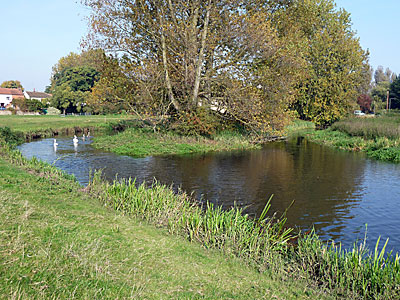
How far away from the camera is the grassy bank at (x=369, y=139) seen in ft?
87.1

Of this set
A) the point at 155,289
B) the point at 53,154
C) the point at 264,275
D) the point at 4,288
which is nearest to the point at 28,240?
the point at 4,288

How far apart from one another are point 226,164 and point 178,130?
8.76m

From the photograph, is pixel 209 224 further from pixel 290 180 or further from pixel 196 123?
pixel 196 123

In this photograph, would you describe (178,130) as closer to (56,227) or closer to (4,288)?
(56,227)

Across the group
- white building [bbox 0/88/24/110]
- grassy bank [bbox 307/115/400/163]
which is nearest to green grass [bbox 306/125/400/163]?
grassy bank [bbox 307/115/400/163]

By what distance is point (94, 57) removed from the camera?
31.0 m

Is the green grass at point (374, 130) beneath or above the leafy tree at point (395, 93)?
beneath

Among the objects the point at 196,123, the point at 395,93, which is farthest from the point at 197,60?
the point at 395,93

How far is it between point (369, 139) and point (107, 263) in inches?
1244

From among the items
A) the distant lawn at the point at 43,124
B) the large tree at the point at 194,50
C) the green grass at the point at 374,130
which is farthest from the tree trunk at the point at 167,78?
the green grass at the point at 374,130

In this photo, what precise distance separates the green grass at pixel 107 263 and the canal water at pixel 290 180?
3.82 m

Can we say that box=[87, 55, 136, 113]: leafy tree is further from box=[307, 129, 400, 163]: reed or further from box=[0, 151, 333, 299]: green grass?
box=[0, 151, 333, 299]: green grass

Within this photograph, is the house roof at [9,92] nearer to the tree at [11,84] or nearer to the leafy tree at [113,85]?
the tree at [11,84]

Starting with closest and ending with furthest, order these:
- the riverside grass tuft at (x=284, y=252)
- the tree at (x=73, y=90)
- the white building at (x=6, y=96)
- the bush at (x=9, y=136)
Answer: the riverside grass tuft at (x=284, y=252) < the bush at (x=9, y=136) < the tree at (x=73, y=90) < the white building at (x=6, y=96)
